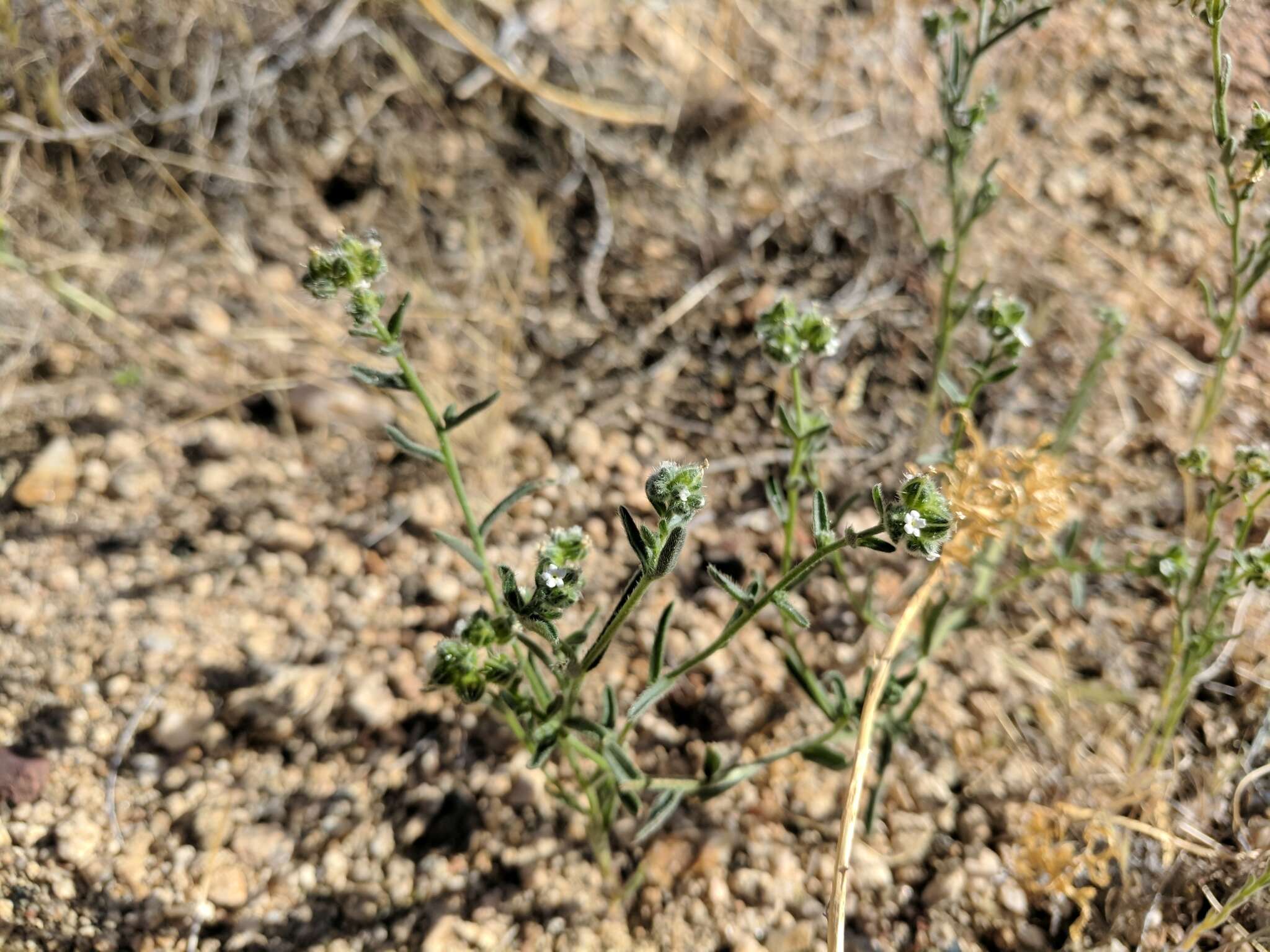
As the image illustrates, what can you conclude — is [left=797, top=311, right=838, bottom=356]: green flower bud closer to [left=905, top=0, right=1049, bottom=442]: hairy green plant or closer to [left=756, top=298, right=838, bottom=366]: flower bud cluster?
[left=756, top=298, right=838, bottom=366]: flower bud cluster

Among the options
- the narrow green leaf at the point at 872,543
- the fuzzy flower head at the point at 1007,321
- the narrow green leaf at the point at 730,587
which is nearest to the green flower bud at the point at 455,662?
the narrow green leaf at the point at 730,587

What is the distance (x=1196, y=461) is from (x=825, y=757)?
111 cm

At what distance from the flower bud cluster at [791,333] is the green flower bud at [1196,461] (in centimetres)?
87

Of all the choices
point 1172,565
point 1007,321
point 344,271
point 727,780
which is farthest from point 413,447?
point 1172,565

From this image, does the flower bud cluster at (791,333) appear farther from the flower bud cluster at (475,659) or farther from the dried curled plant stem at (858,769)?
the flower bud cluster at (475,659)

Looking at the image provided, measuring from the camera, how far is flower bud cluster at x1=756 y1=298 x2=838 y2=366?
2.25 metres

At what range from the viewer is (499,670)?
74.2 inches

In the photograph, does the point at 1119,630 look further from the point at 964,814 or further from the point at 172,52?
the point at 172,52

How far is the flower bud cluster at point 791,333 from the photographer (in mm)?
2254

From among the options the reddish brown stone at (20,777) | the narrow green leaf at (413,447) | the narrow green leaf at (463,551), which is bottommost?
the reddish brown stone at (20,777)

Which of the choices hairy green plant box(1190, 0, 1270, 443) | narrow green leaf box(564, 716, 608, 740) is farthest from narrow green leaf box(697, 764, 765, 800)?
hairy green plant box(1190, 0, 1270, 443)

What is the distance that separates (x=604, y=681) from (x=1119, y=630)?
4.90 ft

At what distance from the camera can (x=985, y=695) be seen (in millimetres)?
2699

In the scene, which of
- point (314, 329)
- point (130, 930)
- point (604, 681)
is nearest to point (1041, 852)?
point (604, 681)
